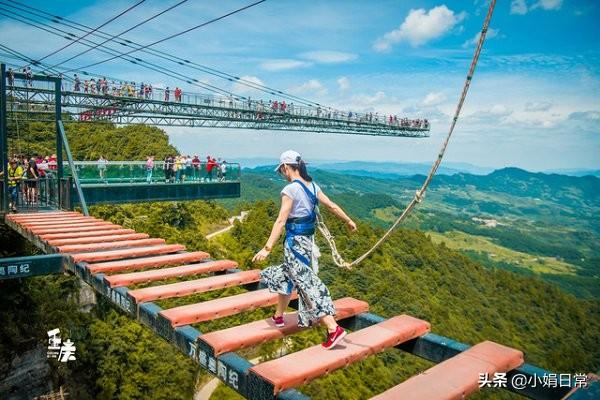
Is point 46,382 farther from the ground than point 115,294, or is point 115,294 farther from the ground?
point 115,294

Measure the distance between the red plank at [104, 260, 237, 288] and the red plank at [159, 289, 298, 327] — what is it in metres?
1.30

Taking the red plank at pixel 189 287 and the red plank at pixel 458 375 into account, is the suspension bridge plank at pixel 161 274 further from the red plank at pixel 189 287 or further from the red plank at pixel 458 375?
the red plank at pixel 458 375

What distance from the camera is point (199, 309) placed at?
458 centimetres

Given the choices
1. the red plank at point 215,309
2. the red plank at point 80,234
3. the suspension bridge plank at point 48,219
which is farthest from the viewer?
the suspension bridge plank at point 48,219

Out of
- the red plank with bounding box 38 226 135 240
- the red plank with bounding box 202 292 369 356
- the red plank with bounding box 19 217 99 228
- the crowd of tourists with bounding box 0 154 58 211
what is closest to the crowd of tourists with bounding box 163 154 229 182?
the crowd of tourists with bounding box 0 154 58 211

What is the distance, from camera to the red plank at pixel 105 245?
24.3ft

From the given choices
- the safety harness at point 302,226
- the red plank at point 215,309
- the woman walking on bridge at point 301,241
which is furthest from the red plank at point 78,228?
the safety harness at point 302,226

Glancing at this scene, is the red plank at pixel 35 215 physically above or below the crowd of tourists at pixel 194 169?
below

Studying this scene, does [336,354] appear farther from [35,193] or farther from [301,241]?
[35,193]

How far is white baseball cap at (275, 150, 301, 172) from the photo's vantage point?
4.09 m

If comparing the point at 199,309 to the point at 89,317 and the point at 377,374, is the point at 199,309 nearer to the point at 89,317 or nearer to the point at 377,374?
the point at 89,317

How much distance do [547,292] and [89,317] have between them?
90.3 meters

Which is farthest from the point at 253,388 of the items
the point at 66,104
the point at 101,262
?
the point at 66,104

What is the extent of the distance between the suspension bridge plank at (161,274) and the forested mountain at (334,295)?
12.0m
